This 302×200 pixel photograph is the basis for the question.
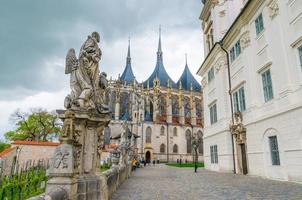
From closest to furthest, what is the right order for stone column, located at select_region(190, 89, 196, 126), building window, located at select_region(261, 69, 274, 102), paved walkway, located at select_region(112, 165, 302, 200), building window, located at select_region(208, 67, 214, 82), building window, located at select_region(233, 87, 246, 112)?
paved walkway, located at select_region(112, 165, 302, 200) → building window, located at select_region(261, 69, 274, 102) → building window, located at select_region(233, 87, 246, 112) → building window, located at select_region(208, 67, 214, 82) → stone column, located at select_region(190, 89, 196, 126)

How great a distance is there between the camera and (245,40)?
14859mm

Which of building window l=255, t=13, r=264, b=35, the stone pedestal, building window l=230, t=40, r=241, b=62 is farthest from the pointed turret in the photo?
the stone pedestal

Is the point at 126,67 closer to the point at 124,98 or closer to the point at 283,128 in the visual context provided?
the point at 124,98

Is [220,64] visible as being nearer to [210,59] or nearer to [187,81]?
[210,59]

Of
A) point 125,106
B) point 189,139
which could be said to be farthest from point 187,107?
point 125,106

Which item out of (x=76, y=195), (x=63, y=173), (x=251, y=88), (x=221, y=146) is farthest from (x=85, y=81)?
(x=221, y=146)

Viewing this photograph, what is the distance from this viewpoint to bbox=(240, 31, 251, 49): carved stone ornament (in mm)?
14625

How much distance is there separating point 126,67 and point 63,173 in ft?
222

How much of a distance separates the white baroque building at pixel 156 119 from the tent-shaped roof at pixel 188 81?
7942 mm

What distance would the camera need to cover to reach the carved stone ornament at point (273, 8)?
11602 mm

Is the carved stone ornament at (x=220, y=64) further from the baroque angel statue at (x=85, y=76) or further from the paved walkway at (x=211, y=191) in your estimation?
the baroque angel statue at (x=85, y=76)

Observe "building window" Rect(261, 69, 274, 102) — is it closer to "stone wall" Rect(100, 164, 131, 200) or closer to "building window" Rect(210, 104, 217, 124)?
"building window" Rect(210, 104, 217, 124)

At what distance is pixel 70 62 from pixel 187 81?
67197mm

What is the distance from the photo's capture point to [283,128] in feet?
35.2
